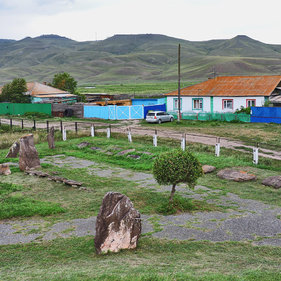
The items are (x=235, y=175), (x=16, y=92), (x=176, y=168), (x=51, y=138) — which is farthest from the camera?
(x=16, y=92)

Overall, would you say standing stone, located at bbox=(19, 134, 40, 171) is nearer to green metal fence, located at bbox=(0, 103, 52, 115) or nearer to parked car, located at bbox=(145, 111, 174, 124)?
parked car, located at bbox=(145, 111, 174, 124)

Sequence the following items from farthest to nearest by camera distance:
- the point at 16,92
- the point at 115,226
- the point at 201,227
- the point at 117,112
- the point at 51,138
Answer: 1. the point at 16,92
2. the point at 117,112
3. the point at 51,138
4. the point at 201,227
5. the point at 115,226

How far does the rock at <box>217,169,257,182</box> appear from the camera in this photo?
17203 mm

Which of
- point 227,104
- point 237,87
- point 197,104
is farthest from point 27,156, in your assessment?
point 237,87

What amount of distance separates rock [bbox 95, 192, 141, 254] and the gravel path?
128 cm

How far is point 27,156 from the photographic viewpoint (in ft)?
64.8

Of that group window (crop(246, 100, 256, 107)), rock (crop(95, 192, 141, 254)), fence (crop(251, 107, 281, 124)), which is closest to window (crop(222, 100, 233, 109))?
window (crop(246, 100, 256, 107))

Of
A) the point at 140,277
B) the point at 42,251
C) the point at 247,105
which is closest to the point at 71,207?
the point at 42,251

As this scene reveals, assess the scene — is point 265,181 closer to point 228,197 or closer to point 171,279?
point 228,197

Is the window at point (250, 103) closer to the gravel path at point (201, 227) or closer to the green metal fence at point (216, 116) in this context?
the green metal fence at point (216, 116)

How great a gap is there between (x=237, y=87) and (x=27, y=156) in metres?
30.6

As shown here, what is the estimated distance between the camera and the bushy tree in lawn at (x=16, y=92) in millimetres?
57562

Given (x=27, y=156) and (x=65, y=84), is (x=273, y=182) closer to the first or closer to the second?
(x=27, y=156)

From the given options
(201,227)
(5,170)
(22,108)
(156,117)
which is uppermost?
(22,108)
